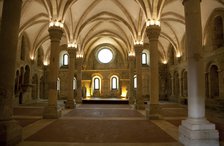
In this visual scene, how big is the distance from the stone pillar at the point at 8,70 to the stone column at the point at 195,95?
471cm

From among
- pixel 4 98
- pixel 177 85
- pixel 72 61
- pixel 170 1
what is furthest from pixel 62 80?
pixel 4 98

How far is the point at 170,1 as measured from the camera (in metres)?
14.9

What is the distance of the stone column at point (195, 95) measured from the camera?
4.98 m

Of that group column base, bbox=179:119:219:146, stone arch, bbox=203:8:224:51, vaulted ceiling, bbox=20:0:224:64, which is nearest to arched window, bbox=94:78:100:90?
vaulted ceiling, bbox=20:0:224:64

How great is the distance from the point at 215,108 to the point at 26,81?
20054 millimetres

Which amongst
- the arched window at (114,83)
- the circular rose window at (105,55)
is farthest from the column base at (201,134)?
the circular rose window at (105,55)

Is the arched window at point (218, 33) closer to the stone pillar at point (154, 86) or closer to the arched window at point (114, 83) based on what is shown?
the stone pillar at point (154, 86)

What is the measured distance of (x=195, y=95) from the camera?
5.37 m

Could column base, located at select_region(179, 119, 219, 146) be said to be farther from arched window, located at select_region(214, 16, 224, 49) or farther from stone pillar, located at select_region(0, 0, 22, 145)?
arched window, located at select_region(214, 16, 224, 49)

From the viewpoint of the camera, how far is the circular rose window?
100 feet

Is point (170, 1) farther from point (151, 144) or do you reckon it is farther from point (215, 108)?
point (151, 144)

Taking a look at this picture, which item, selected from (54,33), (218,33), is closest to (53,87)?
(54,33)

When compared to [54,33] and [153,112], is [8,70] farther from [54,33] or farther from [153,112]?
[153,112]

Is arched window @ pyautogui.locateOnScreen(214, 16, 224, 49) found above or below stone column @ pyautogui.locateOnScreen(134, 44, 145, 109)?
above
